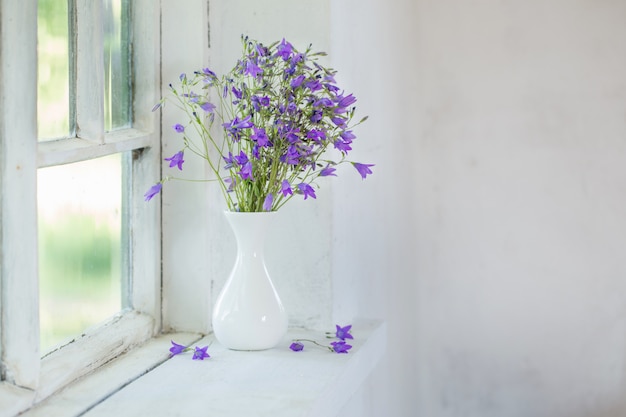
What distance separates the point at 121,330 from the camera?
1.32 m

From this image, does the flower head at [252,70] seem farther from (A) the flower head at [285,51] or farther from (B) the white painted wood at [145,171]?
(B) the white painted wood at [145,171]

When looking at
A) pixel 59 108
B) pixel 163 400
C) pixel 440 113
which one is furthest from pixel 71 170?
pixel 440 113

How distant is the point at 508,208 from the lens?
218cm

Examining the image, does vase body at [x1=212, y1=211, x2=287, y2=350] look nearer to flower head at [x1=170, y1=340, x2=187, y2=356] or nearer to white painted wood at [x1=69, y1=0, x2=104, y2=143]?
flower head at [x1=170, y1=340, x2=187, y2=356]

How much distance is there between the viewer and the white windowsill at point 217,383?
3.48ft

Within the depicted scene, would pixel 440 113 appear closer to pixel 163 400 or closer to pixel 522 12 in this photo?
pixel 522 12

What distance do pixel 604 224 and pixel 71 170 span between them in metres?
1.44

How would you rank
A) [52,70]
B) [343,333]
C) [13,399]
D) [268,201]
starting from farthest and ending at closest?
[343,333], [268,201], [52,70], [13,399]

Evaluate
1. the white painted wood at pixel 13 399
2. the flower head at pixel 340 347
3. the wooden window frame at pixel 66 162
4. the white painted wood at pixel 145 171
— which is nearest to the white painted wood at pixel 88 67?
the wooden window frame at pixel 66 162

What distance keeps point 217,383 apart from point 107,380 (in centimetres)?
16

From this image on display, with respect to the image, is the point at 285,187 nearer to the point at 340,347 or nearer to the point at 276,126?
the point at 276,126

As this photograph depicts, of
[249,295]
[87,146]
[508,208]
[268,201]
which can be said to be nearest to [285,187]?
[268,201]

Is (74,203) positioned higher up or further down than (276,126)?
further down

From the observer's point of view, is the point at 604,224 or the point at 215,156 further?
the point at 604,224
